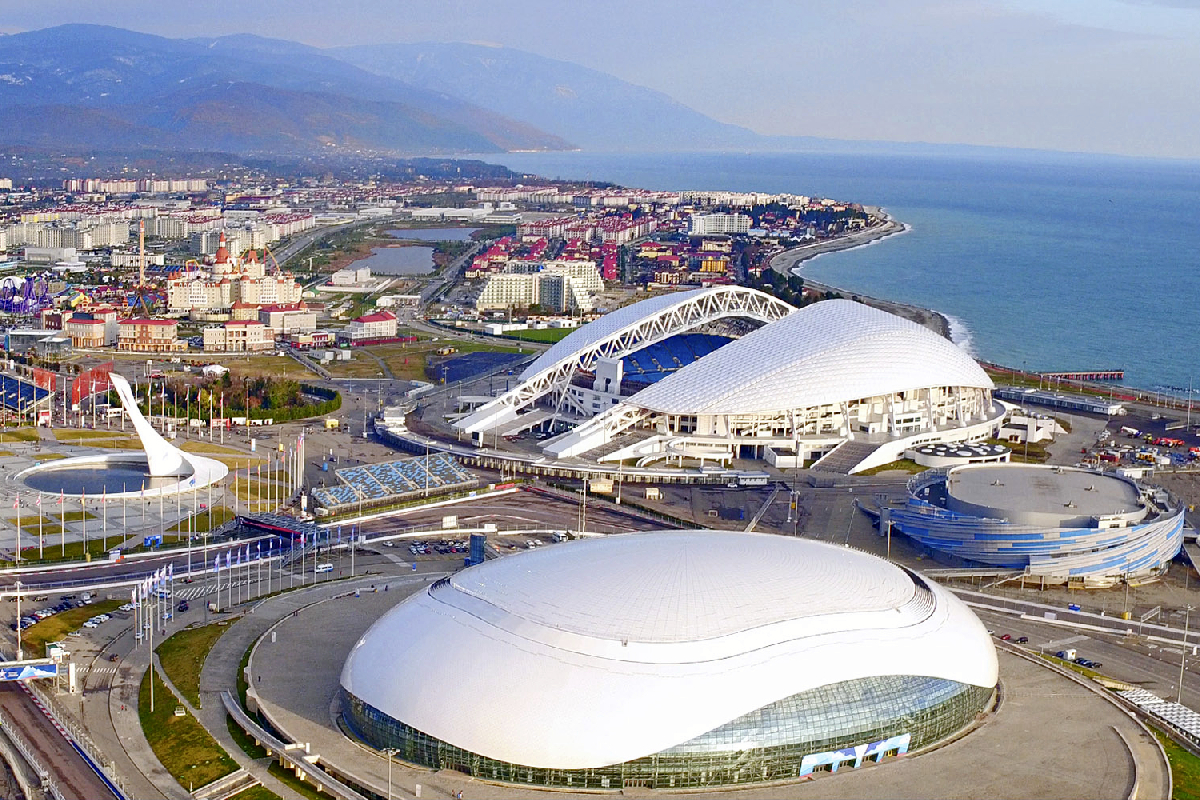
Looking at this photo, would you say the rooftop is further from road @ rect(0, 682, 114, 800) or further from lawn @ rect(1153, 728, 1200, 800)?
road @ rect(0, 682, 114, 800)

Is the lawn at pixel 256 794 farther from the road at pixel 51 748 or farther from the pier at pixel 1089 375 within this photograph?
the pier at pixel 1089 375

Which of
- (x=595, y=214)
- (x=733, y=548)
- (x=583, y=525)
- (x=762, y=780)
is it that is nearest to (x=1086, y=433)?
(x=583, y=525)

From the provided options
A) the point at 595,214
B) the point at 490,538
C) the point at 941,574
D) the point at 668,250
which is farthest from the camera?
the point at 595,214

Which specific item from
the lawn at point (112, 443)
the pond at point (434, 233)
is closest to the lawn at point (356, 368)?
the lawn at point (112, 443)

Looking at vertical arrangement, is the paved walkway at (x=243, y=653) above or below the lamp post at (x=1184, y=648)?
below

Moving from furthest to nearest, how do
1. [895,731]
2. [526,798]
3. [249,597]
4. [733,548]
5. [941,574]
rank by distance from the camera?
1. [941,574]
2. [249,597]
3. [733,548]
4. [895,731]
5. [526,798]

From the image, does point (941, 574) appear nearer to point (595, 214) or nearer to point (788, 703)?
point (788, 703)
